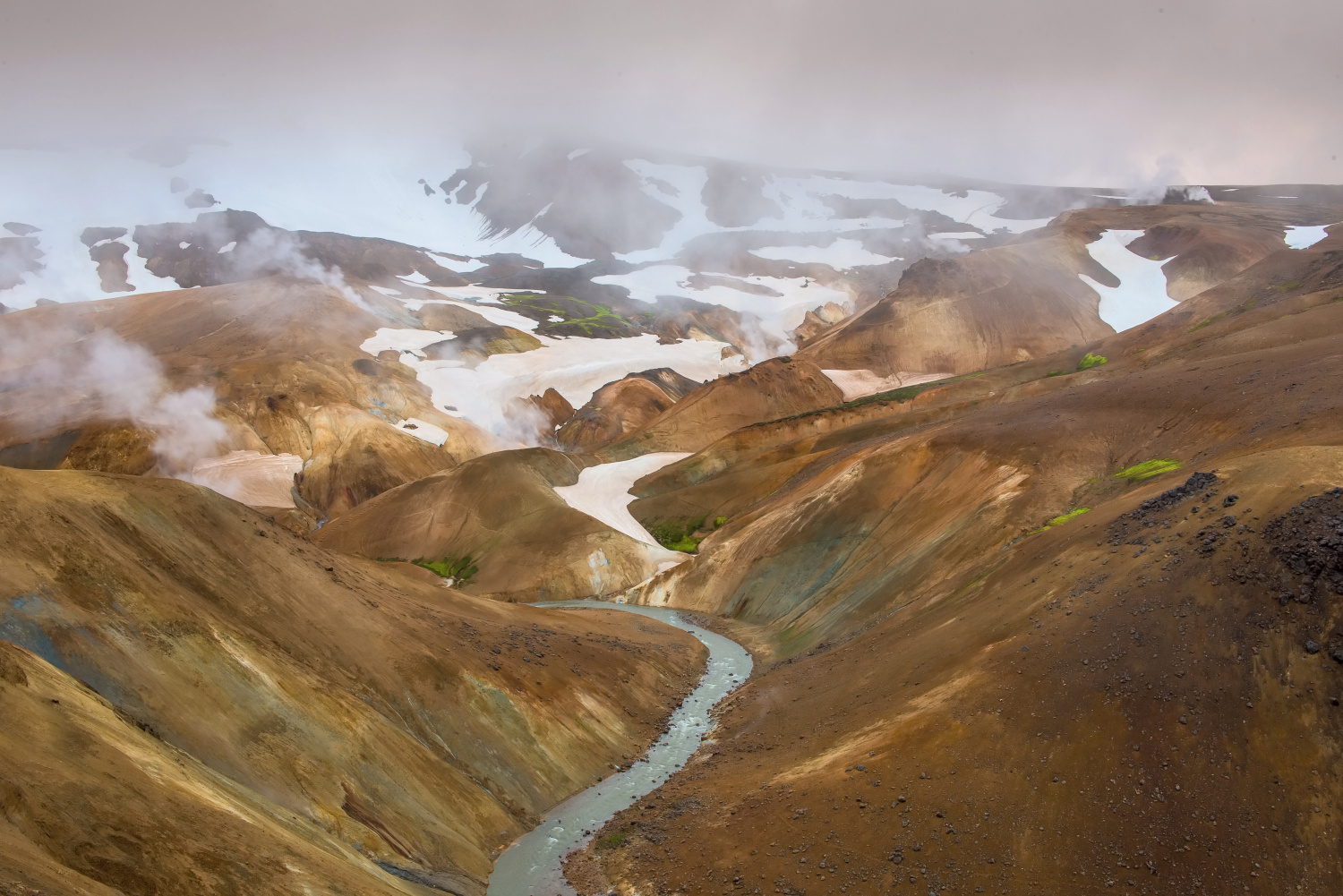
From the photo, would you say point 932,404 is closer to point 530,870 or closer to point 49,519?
point 530,870

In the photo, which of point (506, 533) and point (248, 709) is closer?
point (248, 709)

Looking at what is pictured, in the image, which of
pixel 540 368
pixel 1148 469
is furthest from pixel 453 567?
pixel 540 368

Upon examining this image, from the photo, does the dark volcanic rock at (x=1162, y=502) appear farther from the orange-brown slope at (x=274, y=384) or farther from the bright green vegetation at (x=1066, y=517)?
the orange-brown slope at (x=274, y=384)

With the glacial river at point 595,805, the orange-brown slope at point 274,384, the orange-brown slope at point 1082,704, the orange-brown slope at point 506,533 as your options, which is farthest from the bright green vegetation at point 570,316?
the orange-brown slope at point 1082,704

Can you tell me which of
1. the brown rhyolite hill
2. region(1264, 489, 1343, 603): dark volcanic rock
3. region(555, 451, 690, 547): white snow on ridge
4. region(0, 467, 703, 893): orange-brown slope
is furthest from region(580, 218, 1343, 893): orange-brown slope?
the brown rhyolite hill

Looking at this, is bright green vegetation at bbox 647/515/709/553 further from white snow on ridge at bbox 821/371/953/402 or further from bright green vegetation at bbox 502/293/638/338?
bright green vegetation at bbox 502/293/638/338

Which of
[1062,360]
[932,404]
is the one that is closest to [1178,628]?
[932,404]

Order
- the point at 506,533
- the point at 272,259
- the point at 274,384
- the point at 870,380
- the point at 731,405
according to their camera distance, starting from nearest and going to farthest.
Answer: the point at 506,533, the point at 274,384, the point at 731,405, the point at 870,380, the point at 272,259

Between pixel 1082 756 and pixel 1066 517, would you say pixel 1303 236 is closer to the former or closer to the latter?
pixel 1066 517
